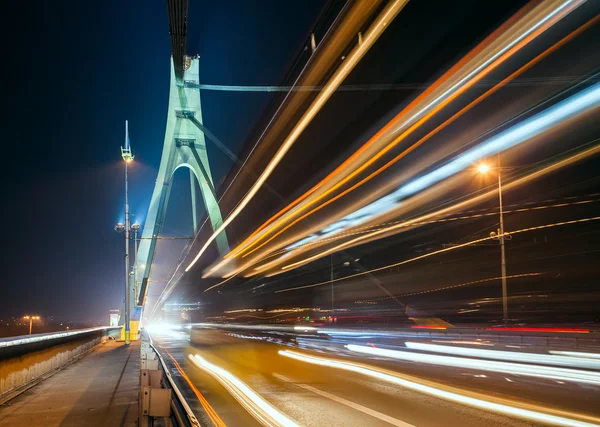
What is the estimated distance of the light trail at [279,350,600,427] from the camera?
7.50 m

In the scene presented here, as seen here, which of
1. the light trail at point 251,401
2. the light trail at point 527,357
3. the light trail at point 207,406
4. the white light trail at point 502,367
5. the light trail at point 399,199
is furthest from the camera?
the light trail at point 399,199

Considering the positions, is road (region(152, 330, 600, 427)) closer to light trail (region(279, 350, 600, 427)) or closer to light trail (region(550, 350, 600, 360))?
light trail (region(279, 350, 600, 427))

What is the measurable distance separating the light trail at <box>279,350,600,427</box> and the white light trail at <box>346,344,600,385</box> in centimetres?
242

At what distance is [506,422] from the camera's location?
7.50m


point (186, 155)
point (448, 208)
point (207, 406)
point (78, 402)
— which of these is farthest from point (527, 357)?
point (186, 155)

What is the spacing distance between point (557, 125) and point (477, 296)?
24903 mm

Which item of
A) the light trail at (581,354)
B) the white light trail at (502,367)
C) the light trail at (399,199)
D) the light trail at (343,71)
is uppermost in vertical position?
the light trail at (343,71)

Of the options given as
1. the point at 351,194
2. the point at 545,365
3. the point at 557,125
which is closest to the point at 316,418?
the point at 545,365

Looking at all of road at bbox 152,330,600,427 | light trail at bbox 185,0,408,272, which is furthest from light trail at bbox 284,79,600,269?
road at bbox 152,330,600,427

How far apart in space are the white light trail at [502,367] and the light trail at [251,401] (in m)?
5.67

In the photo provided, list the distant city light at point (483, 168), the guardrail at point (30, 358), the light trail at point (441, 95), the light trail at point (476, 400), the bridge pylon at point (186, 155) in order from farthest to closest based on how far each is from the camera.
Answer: the bridge pylon at point (186, 155) → the distant city light at point (483, 168) → the light trail at point (441, 95) → the guardrail at point (30, 358) → the light trail at point (476, 400)

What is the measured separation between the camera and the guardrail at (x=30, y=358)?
31.7 feet

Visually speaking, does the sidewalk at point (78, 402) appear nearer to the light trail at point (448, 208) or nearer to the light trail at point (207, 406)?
the light trail at point (207, 406)

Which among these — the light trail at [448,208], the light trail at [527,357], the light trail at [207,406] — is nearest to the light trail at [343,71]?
the light trail at [448,208]
